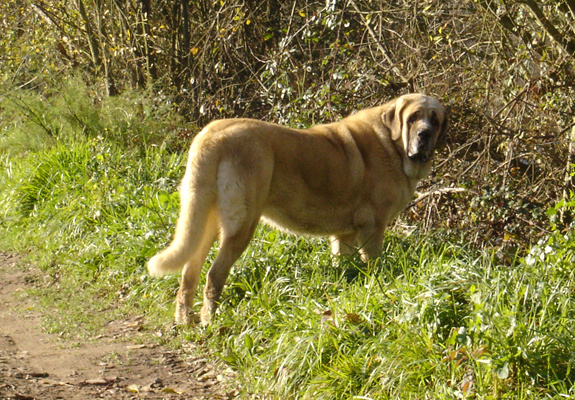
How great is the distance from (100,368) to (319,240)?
92.3 inches

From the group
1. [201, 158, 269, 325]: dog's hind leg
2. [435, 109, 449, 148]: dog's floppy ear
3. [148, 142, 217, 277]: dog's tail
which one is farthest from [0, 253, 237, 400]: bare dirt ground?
[435, 109, 449, 148]: dog's floppy ear

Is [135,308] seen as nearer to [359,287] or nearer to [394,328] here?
[359,287]

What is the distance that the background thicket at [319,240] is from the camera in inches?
156

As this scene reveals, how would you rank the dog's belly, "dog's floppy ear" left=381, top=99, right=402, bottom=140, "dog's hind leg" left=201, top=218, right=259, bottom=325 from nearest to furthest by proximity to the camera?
"dog's hind leg" left=201, top=218, right=259, bottom=325
the dog's belly
"dog's floppy ear" left=381, top=99, right=402, bottom=140

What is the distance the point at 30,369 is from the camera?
15.4 feet

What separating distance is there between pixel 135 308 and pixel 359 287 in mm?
2157

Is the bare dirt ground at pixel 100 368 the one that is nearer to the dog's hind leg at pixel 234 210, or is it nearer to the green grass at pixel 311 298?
the green grass at pixel 311 298

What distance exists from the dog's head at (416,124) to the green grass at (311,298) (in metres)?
0.80

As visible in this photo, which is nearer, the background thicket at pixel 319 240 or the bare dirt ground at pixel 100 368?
the background thicket at pixel 319 240

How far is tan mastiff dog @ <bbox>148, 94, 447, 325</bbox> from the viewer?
502 centimetres

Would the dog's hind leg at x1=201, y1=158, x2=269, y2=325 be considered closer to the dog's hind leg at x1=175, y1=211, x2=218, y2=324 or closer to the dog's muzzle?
the dog's hind leg at x1=175, y1=211, x2=218, y2=324

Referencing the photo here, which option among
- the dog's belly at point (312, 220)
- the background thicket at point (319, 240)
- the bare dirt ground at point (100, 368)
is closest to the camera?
the background thicket at point (319, 240)

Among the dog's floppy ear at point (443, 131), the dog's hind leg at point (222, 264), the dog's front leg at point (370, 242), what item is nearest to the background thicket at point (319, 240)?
the dog's hind leg at point (222, 264)

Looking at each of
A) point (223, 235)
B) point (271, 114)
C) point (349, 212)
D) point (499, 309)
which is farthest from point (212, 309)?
point (271, 114)
